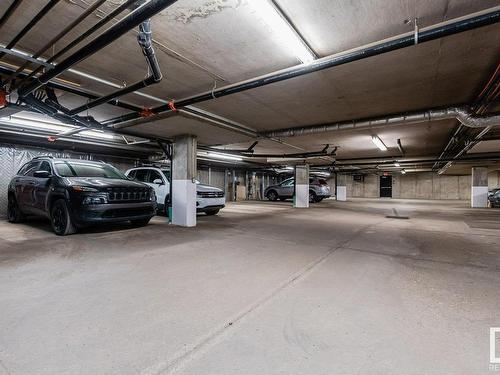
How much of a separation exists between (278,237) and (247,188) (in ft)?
48.0

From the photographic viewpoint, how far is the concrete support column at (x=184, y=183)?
21.1 ft

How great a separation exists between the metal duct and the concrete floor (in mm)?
2275

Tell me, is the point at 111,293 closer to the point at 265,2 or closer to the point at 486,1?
the point at 265,2

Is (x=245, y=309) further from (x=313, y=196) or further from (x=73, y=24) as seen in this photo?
(x=313, y=196)

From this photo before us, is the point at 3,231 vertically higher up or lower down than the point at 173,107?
lower down

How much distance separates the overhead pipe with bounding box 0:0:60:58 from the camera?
2.14 metres

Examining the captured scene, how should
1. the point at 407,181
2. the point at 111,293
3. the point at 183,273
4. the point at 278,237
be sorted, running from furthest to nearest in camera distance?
the point at 407,181 → the point at 278,237 → the point at 183,273 → the point at 111,293

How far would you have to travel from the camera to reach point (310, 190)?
15.4 metres

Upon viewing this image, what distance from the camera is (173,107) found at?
436cm

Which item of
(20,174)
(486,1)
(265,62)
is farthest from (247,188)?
(486,1)

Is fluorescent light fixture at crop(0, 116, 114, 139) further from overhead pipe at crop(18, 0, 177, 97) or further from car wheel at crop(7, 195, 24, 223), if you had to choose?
overhead pipe at crop(18, 0, 177, 97)

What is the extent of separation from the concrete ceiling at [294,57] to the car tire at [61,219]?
6.54ft

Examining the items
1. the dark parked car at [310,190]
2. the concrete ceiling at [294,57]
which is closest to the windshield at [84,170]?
the concrete ceiling at [294,57]

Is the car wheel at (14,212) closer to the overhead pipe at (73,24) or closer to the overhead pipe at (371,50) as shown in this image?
the overhead pipe at (73,24)
